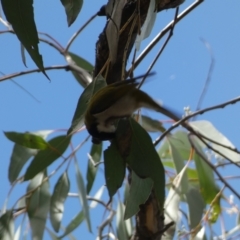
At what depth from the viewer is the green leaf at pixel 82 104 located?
2.32 feet

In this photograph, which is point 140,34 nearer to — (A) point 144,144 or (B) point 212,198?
(A) point 144,144

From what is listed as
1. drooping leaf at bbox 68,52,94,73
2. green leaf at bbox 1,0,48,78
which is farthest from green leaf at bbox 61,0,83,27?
drooping leaf at bbox 68,52,94,73

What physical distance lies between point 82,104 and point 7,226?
510 millimetres

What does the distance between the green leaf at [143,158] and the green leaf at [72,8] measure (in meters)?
0.17

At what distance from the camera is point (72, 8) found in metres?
0.67

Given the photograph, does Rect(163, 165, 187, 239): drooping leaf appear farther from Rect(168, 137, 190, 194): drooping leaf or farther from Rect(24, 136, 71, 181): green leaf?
Rect(24, 136, 71, 181): green leaf

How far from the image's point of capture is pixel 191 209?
1.17m

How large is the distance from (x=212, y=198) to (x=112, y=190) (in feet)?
1.78

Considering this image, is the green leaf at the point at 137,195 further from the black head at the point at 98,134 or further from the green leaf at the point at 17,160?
the green leaf at the point at 17,160

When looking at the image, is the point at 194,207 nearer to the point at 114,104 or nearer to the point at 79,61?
the point at 79,61

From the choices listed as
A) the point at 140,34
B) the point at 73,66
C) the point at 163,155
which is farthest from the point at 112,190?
the point at 163,155

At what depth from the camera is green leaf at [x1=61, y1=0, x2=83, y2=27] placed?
26.0 inches

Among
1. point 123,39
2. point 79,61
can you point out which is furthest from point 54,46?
point 123,39

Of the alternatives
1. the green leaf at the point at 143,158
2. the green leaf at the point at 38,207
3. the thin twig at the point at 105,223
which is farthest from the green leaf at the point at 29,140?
the green leaf at the point at 143,158
